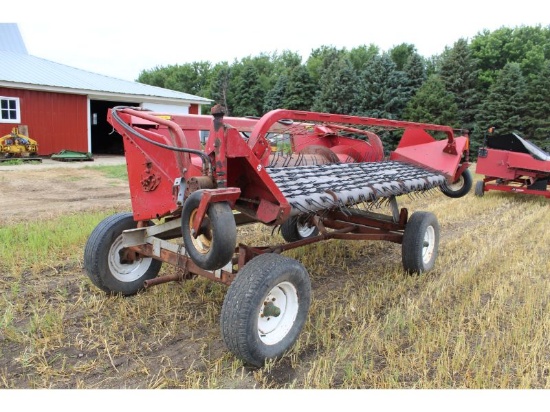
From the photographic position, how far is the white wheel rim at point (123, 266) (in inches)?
138

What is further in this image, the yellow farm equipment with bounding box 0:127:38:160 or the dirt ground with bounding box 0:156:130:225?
the yellow farm equipment with bounding box 0:127:38:160

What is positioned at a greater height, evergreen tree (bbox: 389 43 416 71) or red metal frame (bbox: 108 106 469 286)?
evergreen tree (bbox: 389 43 416 71)

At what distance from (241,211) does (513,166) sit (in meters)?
8.36

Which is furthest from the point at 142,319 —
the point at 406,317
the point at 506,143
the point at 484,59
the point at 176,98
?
the point at 484,59

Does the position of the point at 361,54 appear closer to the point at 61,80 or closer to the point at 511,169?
the point at 61,80

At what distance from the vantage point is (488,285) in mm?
4086

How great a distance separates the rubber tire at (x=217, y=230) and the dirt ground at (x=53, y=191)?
16.2 ft

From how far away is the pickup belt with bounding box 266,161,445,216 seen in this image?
2902 mm

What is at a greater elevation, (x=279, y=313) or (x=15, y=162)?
(x=279, y=313)

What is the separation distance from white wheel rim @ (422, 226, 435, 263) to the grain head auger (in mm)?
11

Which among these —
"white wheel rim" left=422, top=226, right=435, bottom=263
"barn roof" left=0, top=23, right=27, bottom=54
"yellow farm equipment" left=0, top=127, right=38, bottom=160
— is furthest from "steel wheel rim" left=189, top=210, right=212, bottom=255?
"barn roof" left=0, top=23, right=27, bottom=54

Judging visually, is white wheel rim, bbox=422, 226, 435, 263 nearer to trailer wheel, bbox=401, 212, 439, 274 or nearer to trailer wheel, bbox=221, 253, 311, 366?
trailer wheel, bbox=401, 212, 439, 274

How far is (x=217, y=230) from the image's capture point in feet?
7.61

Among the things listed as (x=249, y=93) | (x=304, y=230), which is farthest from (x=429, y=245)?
(x=249, y=93)
